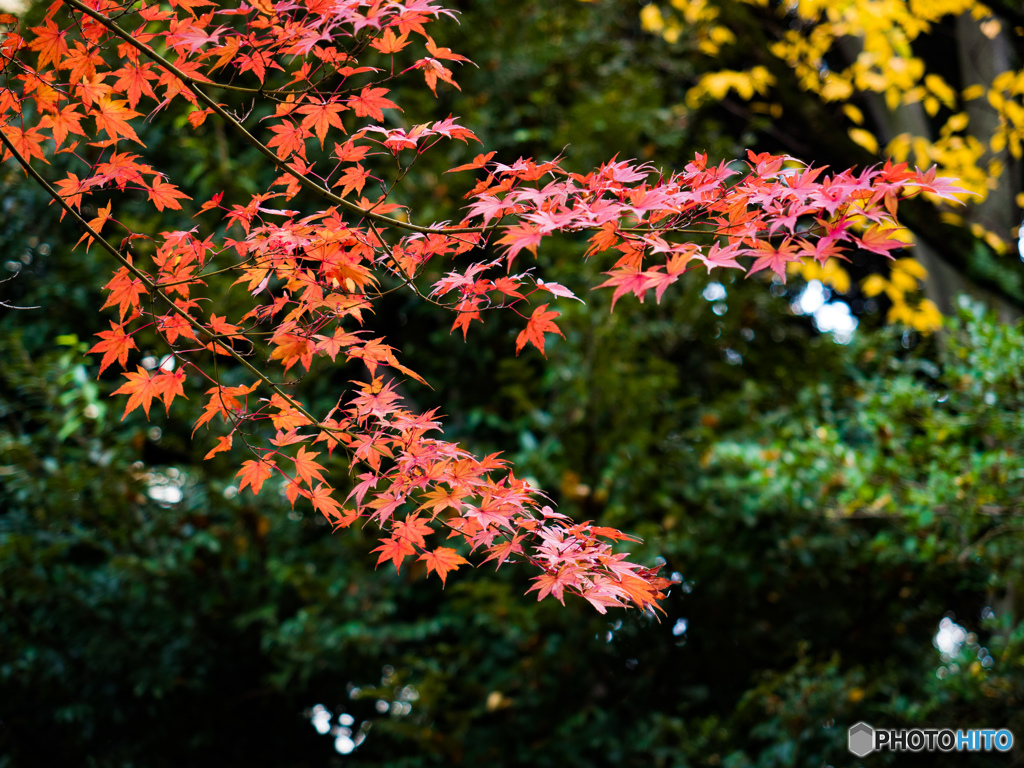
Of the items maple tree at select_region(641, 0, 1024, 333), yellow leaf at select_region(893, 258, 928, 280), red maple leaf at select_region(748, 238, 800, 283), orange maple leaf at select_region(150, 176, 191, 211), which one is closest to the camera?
red maple leaf at select_region(748, 238, 800, 283)

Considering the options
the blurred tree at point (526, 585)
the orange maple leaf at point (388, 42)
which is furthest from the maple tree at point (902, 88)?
the orange maple leaf at point (388, 42)

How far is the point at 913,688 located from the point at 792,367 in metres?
1.94

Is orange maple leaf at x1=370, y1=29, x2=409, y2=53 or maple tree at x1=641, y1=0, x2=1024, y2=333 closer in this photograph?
orange maple leaf at x1=370, y1=29, x2=409, y2=53

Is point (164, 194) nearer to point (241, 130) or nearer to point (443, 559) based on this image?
point (241, 130)

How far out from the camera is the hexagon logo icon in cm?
287

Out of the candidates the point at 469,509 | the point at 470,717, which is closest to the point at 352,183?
the point at 469,509

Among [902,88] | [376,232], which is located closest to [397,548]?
[376,232]

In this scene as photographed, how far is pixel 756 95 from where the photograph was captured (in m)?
5.44

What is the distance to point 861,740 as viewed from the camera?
2.89 meters

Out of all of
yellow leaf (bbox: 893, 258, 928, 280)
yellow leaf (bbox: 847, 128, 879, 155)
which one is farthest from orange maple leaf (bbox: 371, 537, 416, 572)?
yellow leaf (bbox: 847, 128, 879, 155)

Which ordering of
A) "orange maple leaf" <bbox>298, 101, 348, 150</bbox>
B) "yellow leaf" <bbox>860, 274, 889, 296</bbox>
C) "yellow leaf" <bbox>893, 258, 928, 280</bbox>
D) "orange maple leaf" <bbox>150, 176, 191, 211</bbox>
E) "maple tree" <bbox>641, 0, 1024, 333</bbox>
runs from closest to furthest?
"orange maple leaf" <bbox>298, 101, 348, 150</bbox> < "orange maple leaf" <bbox>150, 176, 191, 211</bbox> < "maple tree" <bbox>641, 0, 1024, 333</bbox> < "yellow leaf" <bbox>893, 258, 928, 280</bbox> < "yellow leaf" <bbox>860, 274, 889, 296</bbox>

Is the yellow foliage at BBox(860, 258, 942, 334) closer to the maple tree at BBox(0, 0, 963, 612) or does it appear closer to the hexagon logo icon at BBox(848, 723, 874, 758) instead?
the hexagon logo icon at BBox(848, 723, 874, 758)

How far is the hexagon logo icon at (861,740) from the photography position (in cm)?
287

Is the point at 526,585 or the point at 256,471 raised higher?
the point at 256,471
